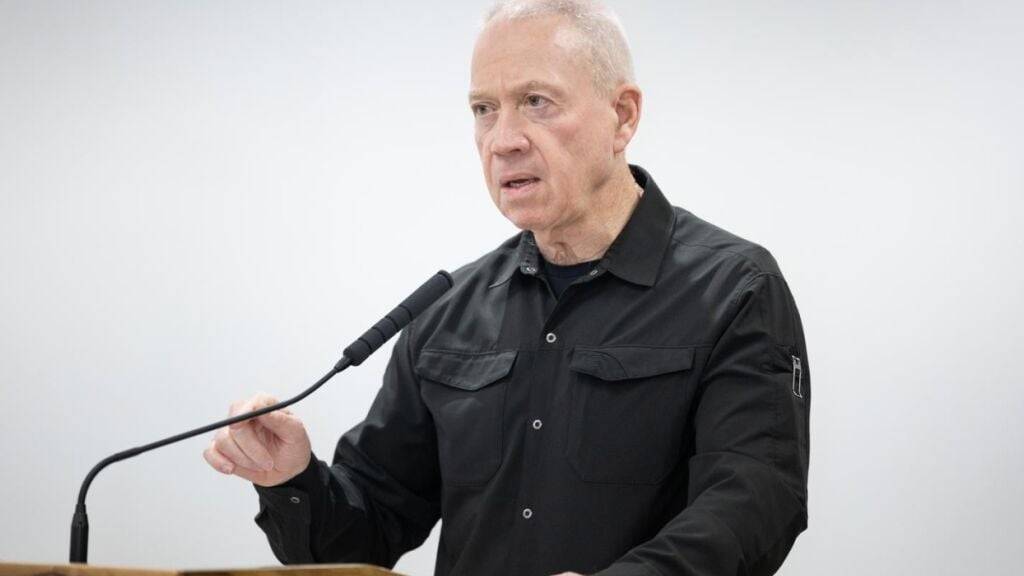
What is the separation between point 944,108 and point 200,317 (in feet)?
6.03

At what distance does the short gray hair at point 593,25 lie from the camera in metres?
1.83

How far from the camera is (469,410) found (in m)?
1.87

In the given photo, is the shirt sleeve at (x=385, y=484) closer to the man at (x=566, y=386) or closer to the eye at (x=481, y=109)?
the man at (x=566, y=386)

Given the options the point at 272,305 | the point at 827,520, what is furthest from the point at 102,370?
the point at 827,520

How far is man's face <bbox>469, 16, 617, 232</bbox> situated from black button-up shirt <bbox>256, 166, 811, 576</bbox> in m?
0.13

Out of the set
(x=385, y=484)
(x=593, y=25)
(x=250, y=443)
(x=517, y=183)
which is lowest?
(x=385, y=484)

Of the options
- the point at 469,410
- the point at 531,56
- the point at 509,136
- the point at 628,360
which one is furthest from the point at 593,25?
the point at 469,410

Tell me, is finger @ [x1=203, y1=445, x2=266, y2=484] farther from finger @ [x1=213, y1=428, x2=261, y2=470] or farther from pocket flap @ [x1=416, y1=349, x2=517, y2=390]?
pocket flap @ [x1=416, y1=349, x2=517, y2=390]

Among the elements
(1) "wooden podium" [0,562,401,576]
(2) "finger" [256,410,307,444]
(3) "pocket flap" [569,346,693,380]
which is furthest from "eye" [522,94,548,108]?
(1) "wooden podium" [0,562,401,576]

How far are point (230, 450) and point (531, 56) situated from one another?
2.39ft

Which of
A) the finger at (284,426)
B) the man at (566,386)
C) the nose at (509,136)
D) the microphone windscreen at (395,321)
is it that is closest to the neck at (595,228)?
the man at (566,386)

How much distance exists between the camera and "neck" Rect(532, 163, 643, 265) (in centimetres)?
188

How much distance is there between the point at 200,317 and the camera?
303 centimetres

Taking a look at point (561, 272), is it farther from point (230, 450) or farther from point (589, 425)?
point (230, 450)
